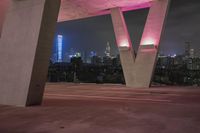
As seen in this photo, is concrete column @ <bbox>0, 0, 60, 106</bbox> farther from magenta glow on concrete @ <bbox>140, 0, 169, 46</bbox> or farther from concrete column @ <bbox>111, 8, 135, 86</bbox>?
concrete column @ <bbox>111, 8, 135, 86</bbox>

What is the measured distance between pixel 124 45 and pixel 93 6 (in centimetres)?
436

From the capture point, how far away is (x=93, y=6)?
20.8 m

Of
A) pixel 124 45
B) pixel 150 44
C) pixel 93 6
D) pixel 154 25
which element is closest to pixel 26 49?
pixel 150 44

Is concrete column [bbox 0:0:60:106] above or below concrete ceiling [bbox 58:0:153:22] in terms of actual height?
below

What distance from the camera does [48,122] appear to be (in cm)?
525

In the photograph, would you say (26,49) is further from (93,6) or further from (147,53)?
(93,6)

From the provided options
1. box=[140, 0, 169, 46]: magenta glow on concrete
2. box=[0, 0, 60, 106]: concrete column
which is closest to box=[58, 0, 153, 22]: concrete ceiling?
box=[140, 0, 169, 46]: magenta glow on concrete

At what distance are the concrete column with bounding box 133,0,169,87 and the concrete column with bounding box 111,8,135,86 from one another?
766 millimetres

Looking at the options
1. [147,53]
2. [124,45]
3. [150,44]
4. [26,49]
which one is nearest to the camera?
[26,49]

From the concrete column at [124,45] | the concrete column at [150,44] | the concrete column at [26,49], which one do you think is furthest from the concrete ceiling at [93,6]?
the concrete column at [26,49]

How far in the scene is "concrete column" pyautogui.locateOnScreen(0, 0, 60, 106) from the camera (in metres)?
7.61

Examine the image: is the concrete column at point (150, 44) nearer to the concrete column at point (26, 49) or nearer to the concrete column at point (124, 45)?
the concrete column at point (124, 45)

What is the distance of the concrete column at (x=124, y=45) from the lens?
1970cm

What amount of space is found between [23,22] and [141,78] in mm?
12531
